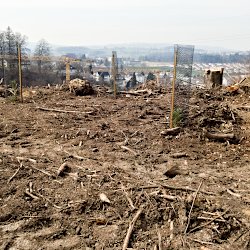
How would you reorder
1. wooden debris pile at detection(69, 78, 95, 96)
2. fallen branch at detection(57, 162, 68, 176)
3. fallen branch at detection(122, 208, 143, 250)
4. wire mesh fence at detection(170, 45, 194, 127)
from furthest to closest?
wooden debris pile at detection(69, 78, 95, 96), wire mesh fence at detection(170, 45, 194, 127), fallen branch at detection(57, 162, 68, 176), fallen branch at detection(122, 208, 143, 250)

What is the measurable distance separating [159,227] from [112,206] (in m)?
0.72

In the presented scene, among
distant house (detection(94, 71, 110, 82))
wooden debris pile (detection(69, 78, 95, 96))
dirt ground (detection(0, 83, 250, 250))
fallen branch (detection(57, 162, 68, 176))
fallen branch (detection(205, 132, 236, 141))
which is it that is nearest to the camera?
dirt ground (detection(0, 83, 250, 250))

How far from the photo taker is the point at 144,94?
13.1 meters

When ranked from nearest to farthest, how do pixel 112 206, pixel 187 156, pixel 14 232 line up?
pixel 14 232 < pixel 112 206 < pixel 187 156

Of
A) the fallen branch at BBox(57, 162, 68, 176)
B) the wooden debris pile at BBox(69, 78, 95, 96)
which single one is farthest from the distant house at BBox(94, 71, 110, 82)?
the fallen branch at BBox(57, 162, 68, 176)

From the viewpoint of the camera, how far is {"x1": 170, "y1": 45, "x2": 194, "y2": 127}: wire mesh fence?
8031 millimetres

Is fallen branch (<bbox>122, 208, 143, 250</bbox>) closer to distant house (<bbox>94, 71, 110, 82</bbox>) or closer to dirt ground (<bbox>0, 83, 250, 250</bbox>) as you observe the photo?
dirt ground (<bbox>0, 83, 250, 250</bbox>)

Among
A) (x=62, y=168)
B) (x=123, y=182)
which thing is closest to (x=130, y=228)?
(x=123, y=182)

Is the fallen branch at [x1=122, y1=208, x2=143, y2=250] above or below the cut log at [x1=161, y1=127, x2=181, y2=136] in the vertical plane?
below

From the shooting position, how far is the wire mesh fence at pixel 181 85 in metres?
8.03

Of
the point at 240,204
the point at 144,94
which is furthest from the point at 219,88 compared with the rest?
the point at 240,204

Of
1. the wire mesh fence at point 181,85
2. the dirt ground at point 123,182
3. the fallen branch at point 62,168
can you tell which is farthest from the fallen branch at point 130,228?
the wire mesh fence at point 181,85

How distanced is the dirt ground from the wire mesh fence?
0.93 feet

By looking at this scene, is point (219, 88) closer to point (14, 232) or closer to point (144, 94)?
point (144, 94)
